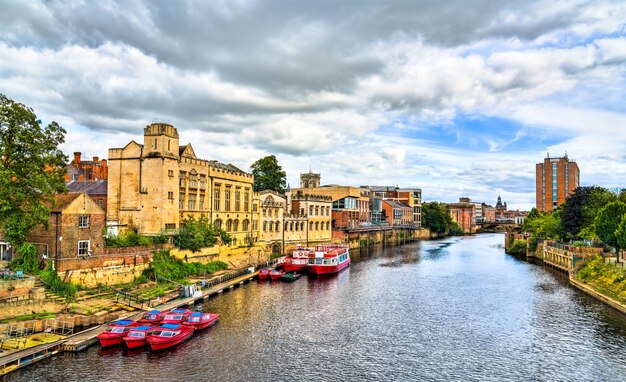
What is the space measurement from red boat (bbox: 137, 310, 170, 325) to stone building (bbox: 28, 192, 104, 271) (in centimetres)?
1036

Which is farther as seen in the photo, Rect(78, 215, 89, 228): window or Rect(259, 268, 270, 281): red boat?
Rect(259, 268, 270, 281): red boat

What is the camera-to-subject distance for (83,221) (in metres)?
44.6

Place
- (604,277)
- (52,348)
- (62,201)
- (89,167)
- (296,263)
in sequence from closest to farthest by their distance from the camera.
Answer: (52,348), (62,201), (604,277), (296,263), (89,167)

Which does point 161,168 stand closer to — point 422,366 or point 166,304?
point 166,304

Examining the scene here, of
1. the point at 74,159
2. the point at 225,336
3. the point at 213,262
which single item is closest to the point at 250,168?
the point at 74,159

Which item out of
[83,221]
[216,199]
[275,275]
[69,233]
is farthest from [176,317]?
[216,199]

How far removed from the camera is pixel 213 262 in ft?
205

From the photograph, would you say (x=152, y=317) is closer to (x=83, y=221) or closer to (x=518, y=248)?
(x=83, y=221)

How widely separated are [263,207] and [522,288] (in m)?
44.8

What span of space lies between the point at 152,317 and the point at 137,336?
412 cm

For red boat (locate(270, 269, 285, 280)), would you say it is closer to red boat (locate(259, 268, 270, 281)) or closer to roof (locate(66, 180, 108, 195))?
red boat (locate(259, 268, 270, 281))

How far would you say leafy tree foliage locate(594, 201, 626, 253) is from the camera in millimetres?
63316

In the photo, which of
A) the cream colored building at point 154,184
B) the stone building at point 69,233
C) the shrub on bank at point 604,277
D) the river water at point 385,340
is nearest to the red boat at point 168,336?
the river water at point 385,340

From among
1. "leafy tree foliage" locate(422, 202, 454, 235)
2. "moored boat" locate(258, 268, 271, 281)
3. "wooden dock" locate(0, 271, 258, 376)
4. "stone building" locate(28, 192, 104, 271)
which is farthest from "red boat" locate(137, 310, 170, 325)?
"leafy tree foliage" locate(422, 202, 454, 235)
